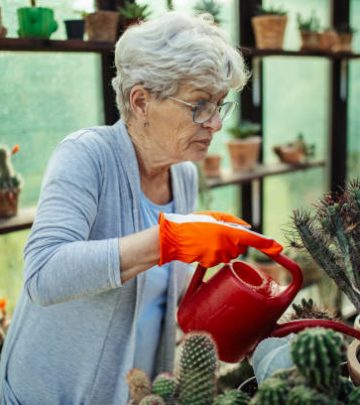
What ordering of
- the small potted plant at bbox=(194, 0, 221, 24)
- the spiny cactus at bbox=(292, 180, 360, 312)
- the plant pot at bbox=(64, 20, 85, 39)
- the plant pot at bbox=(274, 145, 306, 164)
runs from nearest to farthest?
the spiny cactus at bbox=(292, 180, 360, 312) < the plant pot at bbox=(64, 20, 85, 39) < the small potted plant at bbox=(194, 0, 221, 24) < the plant pot at bbox=(274, 145, 306, 164)

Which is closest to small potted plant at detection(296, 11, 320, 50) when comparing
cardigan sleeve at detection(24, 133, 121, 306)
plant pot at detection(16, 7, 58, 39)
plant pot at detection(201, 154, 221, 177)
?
plant pot at detection(201, 154, 221, 177)

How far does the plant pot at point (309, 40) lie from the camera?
307cm

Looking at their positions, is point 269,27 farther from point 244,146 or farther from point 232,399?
point 232,399

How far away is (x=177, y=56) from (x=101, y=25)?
118 centimetres

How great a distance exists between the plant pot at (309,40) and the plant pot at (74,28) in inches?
56.4

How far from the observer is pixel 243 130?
2.83m

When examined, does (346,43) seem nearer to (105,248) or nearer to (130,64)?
(130,64)

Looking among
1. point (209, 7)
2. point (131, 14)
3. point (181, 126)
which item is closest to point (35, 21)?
point (131, 14)

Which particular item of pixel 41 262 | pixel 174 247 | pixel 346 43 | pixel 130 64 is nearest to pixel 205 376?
pixel 174 247

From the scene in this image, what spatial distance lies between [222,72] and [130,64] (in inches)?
7.6

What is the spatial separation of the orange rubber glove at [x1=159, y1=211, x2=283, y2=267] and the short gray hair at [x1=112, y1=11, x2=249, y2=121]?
297mm

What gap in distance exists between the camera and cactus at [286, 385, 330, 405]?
62cm

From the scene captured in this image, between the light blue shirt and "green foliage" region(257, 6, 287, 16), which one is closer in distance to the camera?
the light blue shirt

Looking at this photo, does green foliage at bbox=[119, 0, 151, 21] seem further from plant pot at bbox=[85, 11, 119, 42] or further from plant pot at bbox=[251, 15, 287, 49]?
plant pot at bbox=[251, 15, 287, 49]
